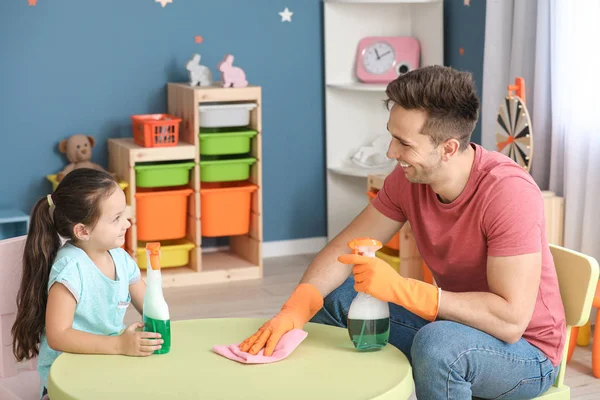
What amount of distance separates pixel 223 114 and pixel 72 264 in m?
2.08

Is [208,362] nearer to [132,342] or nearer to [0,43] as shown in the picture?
[132,342]

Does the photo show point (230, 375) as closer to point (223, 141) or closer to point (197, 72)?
point (223, 141)

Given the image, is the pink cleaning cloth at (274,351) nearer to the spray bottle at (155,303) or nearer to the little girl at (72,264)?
the spray bottle at (155,303)

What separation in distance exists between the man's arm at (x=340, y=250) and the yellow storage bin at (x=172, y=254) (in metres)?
1.98

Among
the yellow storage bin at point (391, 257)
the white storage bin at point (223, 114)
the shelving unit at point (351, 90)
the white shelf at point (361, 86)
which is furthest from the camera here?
the shelving unit at point (351, 90)

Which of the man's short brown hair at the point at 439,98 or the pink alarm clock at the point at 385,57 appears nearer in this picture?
the man's short brown hair at the point at 439,98

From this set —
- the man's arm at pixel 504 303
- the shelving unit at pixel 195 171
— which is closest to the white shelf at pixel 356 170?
the shelving unit at pixel 195 171

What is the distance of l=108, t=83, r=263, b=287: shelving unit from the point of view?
149 inches

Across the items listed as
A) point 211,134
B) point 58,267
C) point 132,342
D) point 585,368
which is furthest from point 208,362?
point 211,134

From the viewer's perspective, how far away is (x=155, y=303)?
1.63 metres

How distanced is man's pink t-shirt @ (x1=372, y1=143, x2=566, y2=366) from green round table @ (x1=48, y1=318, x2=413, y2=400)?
0.30 m

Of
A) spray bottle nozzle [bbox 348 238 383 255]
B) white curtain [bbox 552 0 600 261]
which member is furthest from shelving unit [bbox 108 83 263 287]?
spray bottle nozzle [bbox 348 238 383 255]

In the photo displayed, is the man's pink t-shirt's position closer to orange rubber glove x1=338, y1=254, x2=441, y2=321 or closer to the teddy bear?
orange rubber glove x1=338, y1=254, x2=441, y2=321

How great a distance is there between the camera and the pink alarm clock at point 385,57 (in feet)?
14.1
